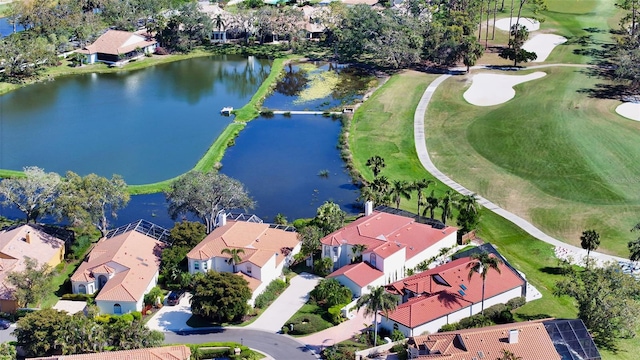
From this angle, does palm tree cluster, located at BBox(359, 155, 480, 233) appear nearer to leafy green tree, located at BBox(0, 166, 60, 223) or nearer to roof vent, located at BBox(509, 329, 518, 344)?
roof vent, located at BBox(509, 329, 518, 344)

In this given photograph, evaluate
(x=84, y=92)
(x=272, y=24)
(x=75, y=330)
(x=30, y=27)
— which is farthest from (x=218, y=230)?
(x=30, y=27)

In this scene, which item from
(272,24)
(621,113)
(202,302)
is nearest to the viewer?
(202,302)

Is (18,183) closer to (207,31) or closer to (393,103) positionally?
(393,103)

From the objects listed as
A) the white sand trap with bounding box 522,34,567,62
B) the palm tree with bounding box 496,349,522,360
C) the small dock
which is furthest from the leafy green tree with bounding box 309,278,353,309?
the white sand trap with bounding box 522,34,567,62

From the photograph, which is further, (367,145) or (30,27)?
(30,27)

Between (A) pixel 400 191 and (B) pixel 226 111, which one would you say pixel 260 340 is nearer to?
(A) pixel 400 191

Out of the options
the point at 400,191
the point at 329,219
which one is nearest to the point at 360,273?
the point at 329,219

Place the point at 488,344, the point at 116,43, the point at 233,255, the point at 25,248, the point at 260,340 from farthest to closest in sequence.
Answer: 1. the point at 116,43
2. the point at 25,248
3. the point at 233,255
4. the point at 260,340
5. the point at 488,344
